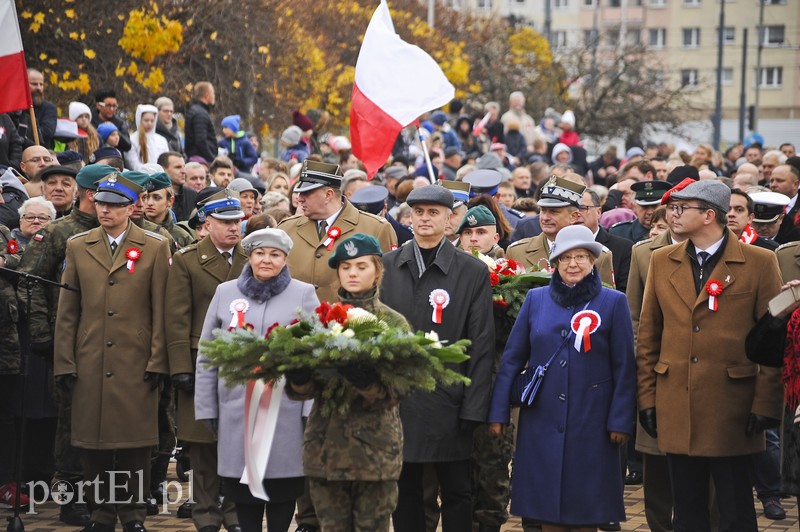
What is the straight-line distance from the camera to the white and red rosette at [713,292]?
780cm

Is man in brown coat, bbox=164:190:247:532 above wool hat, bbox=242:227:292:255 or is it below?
below

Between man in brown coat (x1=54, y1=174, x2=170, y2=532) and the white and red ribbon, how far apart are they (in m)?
1.32

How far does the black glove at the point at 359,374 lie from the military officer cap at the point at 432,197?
1.59 meters

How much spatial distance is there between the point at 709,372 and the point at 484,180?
6.33 meters

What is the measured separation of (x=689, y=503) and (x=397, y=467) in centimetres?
184

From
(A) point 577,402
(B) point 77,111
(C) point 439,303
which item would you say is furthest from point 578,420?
(B) point 77,111

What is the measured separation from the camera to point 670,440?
7848 millimetres

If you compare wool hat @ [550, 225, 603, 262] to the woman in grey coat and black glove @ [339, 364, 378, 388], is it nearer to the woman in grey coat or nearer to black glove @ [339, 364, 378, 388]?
black glove @ [339, 364, 378, 388]

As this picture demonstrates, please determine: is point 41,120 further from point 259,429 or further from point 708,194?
point 708,194

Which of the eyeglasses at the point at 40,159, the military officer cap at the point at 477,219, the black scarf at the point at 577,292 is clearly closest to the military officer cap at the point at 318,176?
the military officer cap at the point at 477,219

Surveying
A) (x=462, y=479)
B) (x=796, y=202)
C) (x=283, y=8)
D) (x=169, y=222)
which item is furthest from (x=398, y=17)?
(x=462, y=479)

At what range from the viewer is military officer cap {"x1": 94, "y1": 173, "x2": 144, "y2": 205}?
9.15 m

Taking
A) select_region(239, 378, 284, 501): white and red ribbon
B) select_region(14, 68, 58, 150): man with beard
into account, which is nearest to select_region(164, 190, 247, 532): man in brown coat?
select_region(239, 378, 284, 501): white and red ribbon

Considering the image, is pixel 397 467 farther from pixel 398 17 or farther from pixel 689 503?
pixel 398 17
